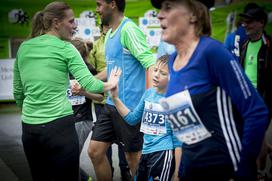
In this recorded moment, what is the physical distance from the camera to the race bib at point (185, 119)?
2564mm

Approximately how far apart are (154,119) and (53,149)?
0.79 metres

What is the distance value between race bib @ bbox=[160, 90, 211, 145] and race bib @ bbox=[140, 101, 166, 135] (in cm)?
100

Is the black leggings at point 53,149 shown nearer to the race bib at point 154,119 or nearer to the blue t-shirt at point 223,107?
the race bib at point 154,119

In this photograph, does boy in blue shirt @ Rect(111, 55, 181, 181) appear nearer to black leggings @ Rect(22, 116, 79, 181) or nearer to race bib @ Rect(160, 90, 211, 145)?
black leggings @ Rect(22, 116, 79, 181)

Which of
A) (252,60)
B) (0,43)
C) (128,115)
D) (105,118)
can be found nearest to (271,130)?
(252,60)

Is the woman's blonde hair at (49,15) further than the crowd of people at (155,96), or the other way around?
the woman's blonde hair at (49,15)

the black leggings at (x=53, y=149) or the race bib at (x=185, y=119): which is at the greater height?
the race bib at (x=185, y=119)

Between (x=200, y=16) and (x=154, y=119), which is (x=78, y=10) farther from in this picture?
(x=200, y=16)

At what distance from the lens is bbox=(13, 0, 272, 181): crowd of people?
8.23 ft

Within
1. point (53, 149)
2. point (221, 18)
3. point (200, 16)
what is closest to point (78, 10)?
point (221, 18)

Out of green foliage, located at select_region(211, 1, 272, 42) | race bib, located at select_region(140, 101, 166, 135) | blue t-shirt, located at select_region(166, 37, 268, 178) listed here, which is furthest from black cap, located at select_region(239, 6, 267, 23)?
green foliage, located at select_region(211, 1, 272, 42)

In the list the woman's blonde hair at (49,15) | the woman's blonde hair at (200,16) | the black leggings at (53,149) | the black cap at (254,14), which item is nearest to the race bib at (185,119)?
the woman's blonde hair at (200,16)

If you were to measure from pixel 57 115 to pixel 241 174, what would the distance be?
1752 mm

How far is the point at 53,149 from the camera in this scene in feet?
12.7
